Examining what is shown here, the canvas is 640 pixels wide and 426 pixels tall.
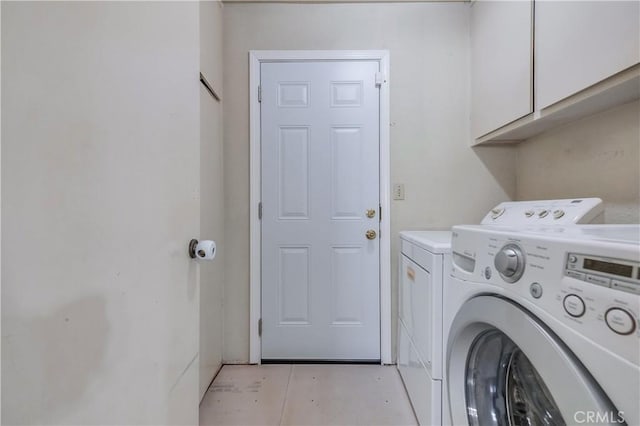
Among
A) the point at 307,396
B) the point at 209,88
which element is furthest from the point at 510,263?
the point at 209,88

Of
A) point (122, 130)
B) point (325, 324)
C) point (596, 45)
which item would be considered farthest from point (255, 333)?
point (596, 45)

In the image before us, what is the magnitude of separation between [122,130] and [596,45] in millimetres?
1446

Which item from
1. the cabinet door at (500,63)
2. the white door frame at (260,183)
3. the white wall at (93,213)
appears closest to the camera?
the white wall at (93,213)

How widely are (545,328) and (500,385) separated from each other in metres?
0.39

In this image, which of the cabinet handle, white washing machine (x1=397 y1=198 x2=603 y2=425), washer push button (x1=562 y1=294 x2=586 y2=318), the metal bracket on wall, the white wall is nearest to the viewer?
the white wall

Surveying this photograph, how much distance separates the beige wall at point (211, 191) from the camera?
1409 millimetres

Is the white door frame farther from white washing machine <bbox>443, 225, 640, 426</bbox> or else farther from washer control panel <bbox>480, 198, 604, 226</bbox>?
white washing machine <bbox>443, 225, 640, 426</bbox>

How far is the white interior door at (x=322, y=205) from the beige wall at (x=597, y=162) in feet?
3.13

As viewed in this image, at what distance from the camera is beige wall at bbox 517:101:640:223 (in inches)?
41.3

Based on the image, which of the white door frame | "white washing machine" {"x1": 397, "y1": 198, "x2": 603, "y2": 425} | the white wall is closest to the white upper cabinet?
the white door frame

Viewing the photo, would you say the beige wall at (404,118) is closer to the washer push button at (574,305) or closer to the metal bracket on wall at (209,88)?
the metal bracket on wall at (209,88)

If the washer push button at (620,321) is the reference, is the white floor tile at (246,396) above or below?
below

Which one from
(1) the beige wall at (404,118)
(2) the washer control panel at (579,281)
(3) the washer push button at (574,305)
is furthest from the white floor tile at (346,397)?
(3) the washer push button at (574,305)

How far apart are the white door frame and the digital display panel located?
1246mm
